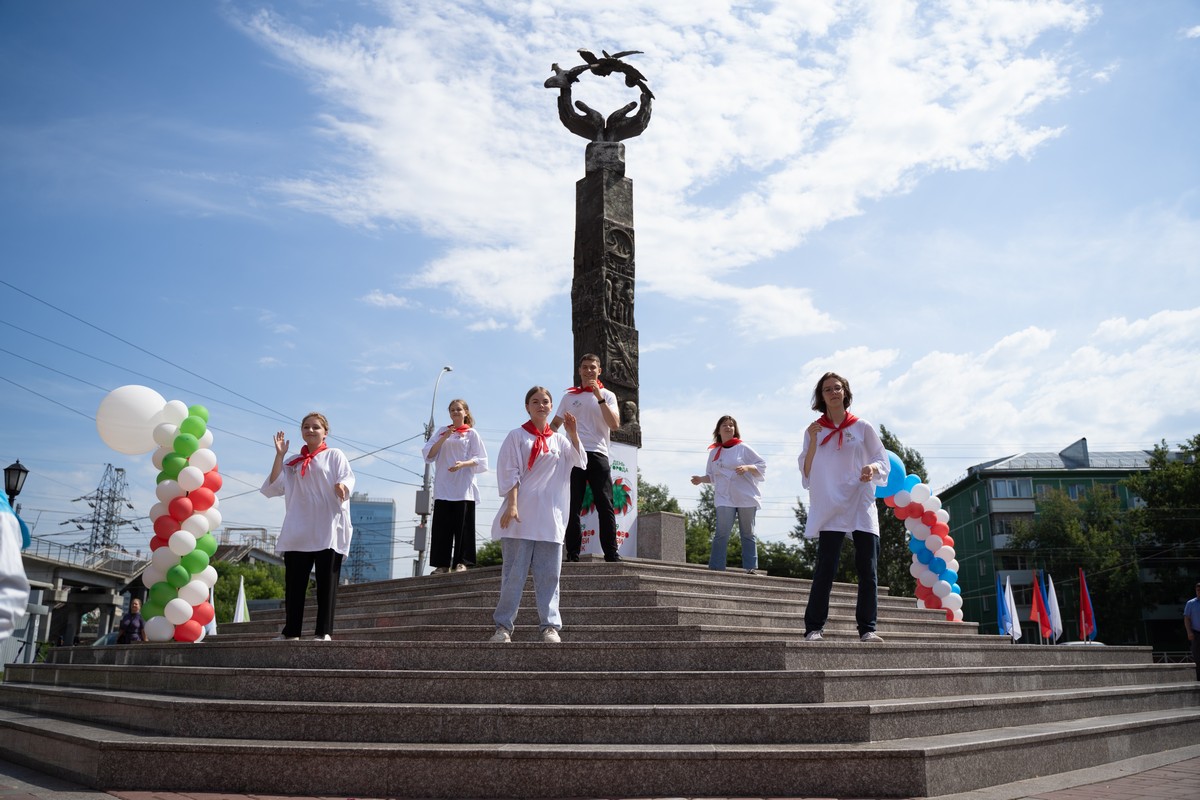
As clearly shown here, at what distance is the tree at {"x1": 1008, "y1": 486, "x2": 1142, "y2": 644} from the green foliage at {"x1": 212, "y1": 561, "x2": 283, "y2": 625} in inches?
1870

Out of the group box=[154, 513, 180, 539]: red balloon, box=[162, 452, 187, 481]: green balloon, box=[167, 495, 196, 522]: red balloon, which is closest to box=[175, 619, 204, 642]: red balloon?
box=[154, 513, 180, 539]: red balloon

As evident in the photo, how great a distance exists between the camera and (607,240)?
13414 mm

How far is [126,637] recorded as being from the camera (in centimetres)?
1255

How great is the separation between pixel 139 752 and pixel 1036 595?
84.0ft

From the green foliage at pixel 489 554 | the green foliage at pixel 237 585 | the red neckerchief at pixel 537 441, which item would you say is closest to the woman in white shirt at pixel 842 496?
the red neckerchief at pixel 537 441

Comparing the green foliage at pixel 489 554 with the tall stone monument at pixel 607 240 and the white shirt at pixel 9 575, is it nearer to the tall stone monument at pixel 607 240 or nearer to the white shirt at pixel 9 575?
the tall stone monument at pixel 607 240

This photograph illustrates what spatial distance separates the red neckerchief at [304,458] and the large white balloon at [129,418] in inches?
179

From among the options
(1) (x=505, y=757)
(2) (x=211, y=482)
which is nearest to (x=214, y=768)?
(1) (x=505, y=757)

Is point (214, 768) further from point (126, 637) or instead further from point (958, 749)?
point (126, 637)

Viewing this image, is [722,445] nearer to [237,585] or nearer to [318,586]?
[318,586]

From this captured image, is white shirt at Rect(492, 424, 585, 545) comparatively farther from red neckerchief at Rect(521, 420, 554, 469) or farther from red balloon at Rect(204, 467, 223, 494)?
red balloon at Rect(204, 467, 223, 494)

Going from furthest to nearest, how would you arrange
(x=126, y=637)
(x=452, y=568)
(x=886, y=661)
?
1. (x=126, y=637)
2. (x=452, y=568)
3. (x=886, y=661)

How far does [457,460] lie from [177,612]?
3563 millimetres

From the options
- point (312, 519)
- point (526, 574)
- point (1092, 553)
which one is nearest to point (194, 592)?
point (312, 519)
